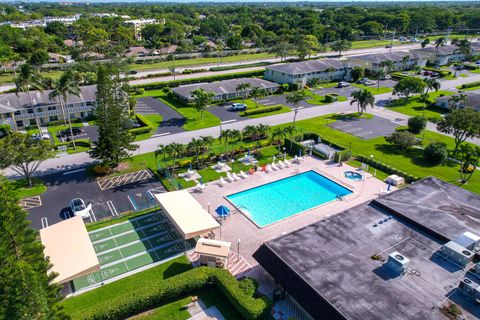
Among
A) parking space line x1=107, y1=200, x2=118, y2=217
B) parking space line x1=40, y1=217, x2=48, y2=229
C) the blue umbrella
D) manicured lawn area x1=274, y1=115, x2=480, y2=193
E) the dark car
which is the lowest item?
parking space line x1=107, y1=200, x2=118, y2=217

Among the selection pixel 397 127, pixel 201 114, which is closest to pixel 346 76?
pixel 397 127

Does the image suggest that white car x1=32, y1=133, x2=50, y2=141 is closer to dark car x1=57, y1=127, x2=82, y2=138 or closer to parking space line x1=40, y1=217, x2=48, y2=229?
dark car x1=57, y1=127, x2=82, y2=138

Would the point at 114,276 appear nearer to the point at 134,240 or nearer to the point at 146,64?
the point at 134,240

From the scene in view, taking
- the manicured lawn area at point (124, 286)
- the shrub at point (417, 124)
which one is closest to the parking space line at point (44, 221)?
the manicured lawn area at point (124, 286)

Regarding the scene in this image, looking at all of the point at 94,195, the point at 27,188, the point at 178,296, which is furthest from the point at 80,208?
the point at 178,296

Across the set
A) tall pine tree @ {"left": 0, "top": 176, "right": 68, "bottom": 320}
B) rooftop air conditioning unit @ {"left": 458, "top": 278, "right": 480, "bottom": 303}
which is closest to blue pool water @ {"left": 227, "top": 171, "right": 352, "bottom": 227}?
rooftop air conditioning unit @ {"left": 458, "top": 278, "right": 480, "bottom": 303}

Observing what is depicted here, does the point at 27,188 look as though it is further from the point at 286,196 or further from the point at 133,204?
the point at 286,196
